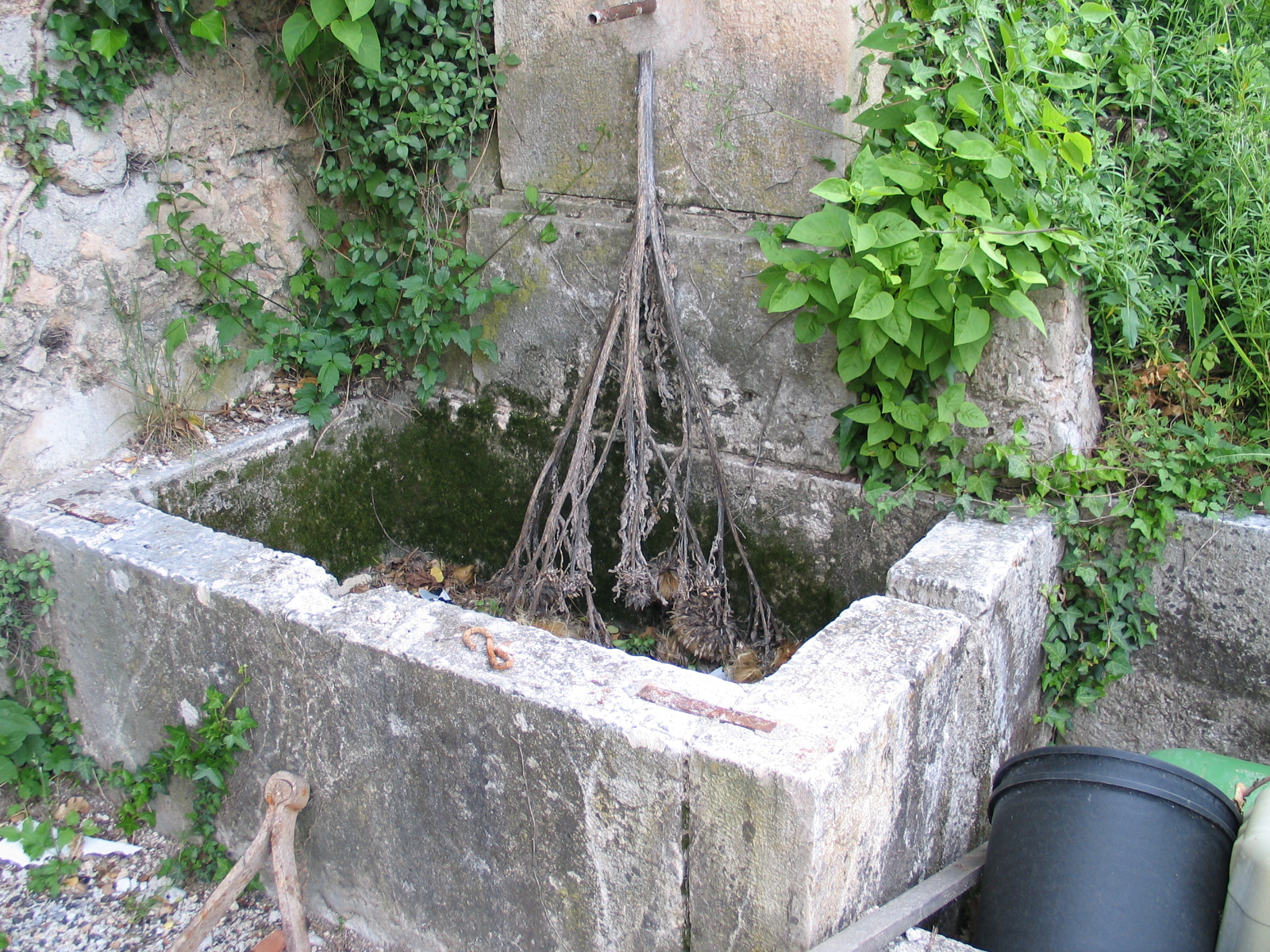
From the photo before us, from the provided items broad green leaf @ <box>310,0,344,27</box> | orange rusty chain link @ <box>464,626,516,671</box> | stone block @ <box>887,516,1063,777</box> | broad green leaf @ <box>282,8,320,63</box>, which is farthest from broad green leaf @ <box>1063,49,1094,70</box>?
broad green leaf @ <box>282,8,320,63</box>

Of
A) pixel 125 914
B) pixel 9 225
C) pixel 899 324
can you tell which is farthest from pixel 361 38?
pixel 125 914

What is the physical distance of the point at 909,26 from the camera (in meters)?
2.21

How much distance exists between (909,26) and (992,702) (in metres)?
1.60

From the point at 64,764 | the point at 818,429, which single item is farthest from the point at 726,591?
the point at 64,764

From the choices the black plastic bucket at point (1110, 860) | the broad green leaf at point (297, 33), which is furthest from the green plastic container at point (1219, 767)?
the broad green leaf at point (297, 33)

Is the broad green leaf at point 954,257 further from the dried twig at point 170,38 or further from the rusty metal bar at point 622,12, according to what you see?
the dried twig at point 170,38

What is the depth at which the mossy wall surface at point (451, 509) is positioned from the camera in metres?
2.89

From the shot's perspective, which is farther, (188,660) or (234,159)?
(234,159)

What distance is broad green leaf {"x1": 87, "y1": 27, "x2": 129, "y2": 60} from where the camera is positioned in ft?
8.65

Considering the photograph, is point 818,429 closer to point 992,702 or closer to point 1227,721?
point 992,702

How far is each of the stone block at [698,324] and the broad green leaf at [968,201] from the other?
23.5 inches

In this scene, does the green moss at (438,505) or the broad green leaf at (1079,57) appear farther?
the green moss at (438,505)

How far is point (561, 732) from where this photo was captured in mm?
1816

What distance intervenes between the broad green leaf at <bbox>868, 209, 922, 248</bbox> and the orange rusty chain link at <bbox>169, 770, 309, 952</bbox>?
186 cm
